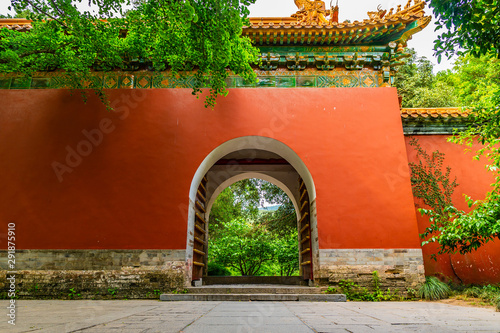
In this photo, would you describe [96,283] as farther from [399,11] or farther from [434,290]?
[399,11]

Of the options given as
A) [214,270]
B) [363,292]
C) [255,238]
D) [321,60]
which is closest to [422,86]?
[321,60]

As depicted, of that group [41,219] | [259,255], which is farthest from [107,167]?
[259,255]

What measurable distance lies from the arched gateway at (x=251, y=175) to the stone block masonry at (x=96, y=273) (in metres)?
0.51

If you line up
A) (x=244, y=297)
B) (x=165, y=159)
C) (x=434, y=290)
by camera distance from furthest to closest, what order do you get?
1. (x=165, y=159)
2. (x=434, y=290)
3. (x=244, y=297)

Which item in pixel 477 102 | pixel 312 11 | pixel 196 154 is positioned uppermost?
pixel 312 11

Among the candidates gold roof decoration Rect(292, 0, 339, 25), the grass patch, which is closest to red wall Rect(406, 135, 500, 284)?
the grass patch

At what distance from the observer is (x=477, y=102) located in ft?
16.1

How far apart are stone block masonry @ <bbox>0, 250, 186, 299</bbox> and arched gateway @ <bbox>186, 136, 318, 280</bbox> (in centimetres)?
51

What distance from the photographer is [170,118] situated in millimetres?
5582

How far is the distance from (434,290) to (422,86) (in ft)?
33.3

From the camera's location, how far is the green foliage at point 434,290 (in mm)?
4660

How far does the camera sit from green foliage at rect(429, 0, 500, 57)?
2.45 meters

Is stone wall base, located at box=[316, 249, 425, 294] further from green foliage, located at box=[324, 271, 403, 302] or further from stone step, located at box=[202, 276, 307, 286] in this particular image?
stone step, located at box=[202, 276, 307, 286]

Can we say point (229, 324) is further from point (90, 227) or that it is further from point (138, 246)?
point (90, 227)
